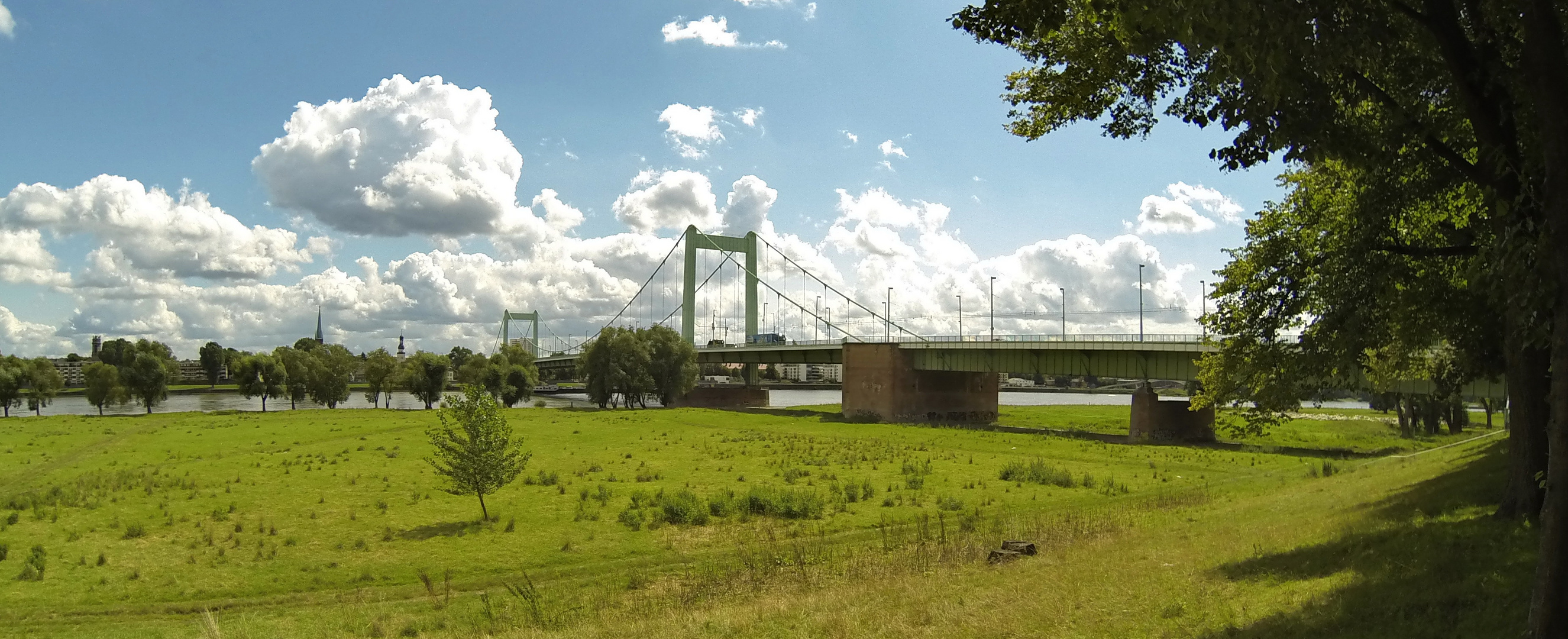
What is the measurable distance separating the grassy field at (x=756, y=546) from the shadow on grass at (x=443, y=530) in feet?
0.33

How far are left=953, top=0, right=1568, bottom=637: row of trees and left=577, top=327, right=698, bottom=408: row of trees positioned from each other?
7491cm

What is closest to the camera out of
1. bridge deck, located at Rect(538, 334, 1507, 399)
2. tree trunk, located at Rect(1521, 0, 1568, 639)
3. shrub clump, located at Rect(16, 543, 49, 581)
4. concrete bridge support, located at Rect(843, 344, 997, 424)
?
tree trunk, located at Rect(1521, 0, 1568, 639)

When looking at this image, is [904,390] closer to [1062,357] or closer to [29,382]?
[1062,357]

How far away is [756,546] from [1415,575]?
1350cm

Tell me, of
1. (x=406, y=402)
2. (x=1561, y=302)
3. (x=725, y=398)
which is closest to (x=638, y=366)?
(x=725, y=398)

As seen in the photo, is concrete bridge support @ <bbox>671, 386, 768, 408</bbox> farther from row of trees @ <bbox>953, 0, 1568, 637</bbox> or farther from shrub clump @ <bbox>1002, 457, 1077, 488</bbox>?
row of trees @ <bbox>953, 0, 1568, 637</bbox>

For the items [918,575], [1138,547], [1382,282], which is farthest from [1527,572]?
[918,575]

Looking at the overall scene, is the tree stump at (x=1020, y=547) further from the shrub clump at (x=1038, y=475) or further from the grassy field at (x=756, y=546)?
the shrub clump at (x=1038, y=475)

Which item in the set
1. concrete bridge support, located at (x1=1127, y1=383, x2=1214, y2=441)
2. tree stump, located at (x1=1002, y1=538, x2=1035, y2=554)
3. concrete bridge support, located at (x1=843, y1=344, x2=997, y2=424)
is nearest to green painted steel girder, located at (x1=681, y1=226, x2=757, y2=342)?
concrete bridge support, located at (x1=843, y1=344, x2=997, y2=424)

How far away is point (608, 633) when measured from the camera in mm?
12492

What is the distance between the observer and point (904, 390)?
3019 inches

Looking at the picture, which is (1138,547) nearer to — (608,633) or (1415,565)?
(1415,565)

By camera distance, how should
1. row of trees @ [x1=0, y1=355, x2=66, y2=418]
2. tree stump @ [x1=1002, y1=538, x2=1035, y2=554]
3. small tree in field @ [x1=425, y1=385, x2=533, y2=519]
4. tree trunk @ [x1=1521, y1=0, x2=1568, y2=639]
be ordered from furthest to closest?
row of trees @ [x1=0, y1=355, x2=66, y2=418], small tree in field @ [x1=425, y1=385, x2=533, y2=519], tree stump @ [x1=1002, y1=538, x2=1035, y2=554], tree trunk @ [x1=1521, y1=0, x2=1568, y2=639]

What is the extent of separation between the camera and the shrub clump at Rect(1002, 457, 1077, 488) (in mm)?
31461
